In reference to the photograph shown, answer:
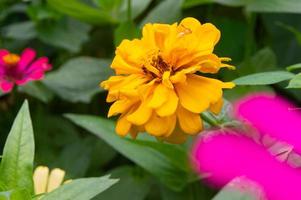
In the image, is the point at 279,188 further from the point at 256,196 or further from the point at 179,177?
the point at 179,177

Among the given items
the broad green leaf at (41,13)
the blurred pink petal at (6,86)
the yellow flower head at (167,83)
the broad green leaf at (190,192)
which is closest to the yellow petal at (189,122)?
the yellow flower head at (167,83)

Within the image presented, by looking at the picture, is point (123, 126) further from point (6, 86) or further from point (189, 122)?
point (6, 86)

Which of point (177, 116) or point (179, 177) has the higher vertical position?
point (177, 116)

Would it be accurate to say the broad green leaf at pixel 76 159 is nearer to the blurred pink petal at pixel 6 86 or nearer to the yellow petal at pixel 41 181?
the blurred pink petal at pixel 6 86

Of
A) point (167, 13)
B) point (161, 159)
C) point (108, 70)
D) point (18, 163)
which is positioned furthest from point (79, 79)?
point (18, 163)

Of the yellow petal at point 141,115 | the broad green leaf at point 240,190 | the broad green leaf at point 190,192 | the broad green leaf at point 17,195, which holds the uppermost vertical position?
the yellow petal at point 141,115

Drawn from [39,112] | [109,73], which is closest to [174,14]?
[109,73]
